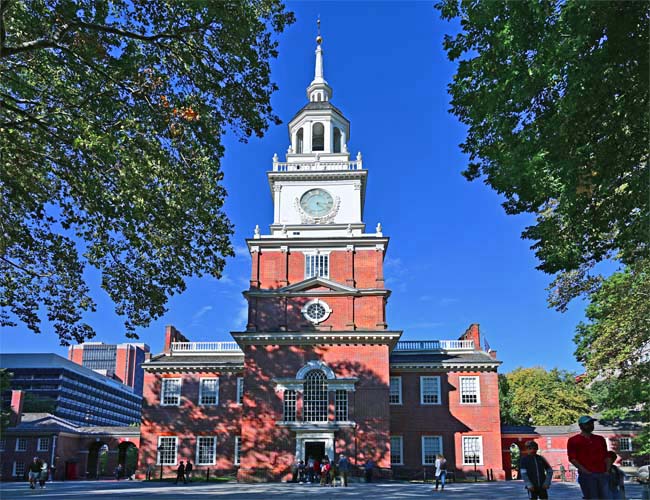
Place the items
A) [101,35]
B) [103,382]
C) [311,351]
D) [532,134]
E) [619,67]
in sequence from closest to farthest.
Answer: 1. [619,67]
2. [532,134]
3. [101,35]
4. [311,351]
5. [103,382]

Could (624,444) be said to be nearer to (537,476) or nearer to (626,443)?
(626,443)

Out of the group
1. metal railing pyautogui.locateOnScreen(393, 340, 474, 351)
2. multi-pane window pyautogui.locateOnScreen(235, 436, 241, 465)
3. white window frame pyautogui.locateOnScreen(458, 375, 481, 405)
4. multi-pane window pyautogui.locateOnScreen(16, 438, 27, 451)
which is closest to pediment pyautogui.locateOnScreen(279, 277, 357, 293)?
metal railing pyautogui.locateOnScreen(393, 340, 474, 351)

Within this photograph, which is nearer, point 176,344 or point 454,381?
point 454,381

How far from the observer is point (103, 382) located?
12025 cm

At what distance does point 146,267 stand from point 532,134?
1022 centimetres

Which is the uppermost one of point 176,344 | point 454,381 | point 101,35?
point 101,35

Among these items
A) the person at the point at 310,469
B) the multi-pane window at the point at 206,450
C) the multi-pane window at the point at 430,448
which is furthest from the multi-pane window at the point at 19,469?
the multi-pane window at the point at 430,448

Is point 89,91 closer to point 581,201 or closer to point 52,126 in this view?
point 52,126

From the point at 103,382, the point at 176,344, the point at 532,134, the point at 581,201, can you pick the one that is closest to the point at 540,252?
the point at 581,201

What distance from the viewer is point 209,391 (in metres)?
40.7

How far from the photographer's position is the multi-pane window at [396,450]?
3775 centimetres

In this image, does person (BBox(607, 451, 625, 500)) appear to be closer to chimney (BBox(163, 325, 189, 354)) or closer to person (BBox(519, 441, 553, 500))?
person (BBox(519, 441, 553, 500))

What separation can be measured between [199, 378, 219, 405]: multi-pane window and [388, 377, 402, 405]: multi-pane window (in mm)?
11393

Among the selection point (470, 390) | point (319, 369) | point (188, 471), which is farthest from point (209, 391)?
point (470, 390)
